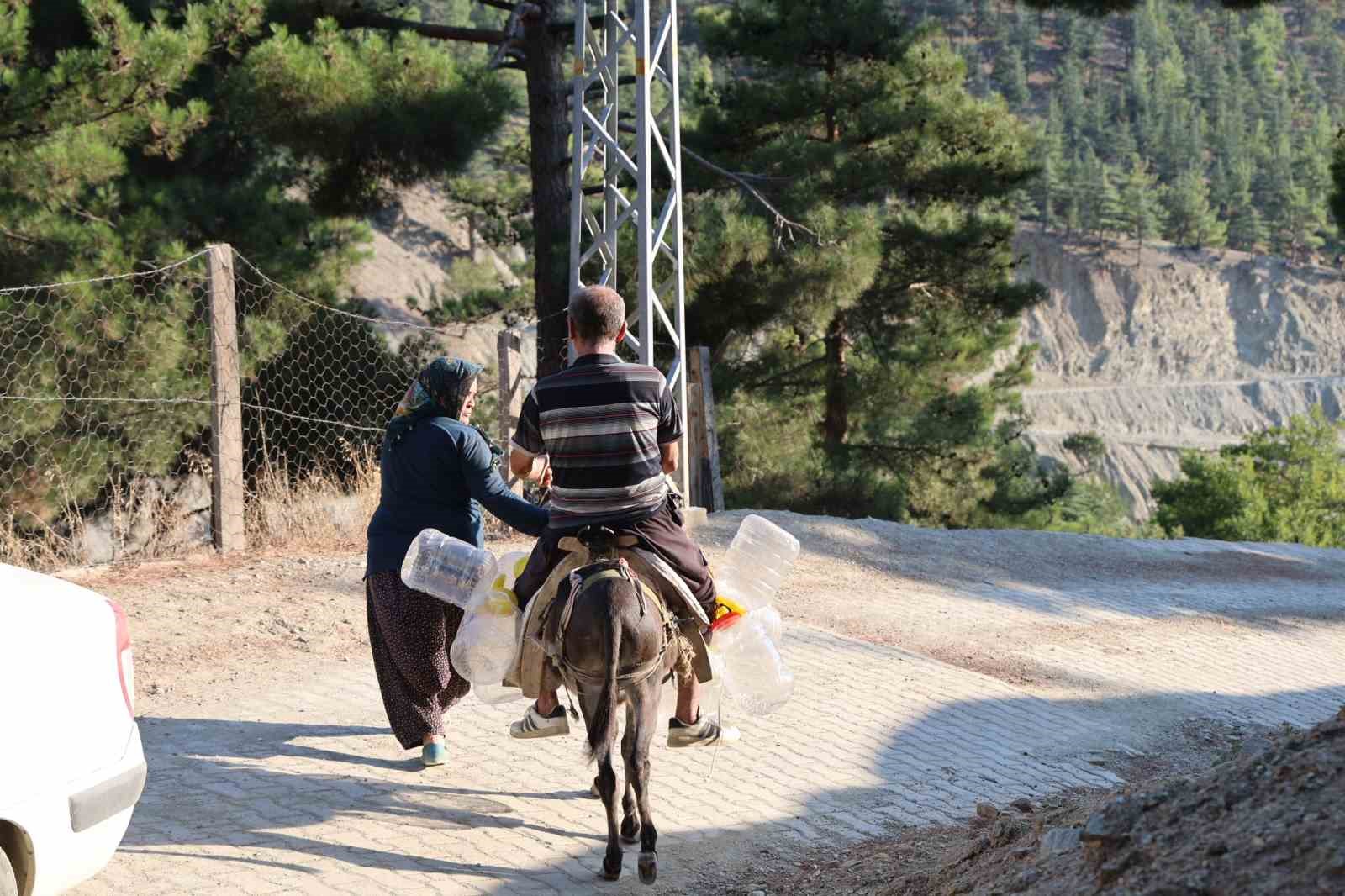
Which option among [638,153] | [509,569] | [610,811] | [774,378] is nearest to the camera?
[610,811]

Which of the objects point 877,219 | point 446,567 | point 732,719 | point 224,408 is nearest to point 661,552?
point 446,567

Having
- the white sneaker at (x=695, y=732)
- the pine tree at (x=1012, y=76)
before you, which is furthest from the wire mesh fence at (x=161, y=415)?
the pine tree at (x=1012, y=76)

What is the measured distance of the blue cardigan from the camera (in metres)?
6.22

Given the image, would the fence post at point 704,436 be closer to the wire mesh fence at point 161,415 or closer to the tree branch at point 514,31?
the wire mesh fence at point 161,415


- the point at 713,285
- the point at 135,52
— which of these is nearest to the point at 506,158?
the point at 713,285

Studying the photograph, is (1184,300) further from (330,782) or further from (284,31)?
(330,782)

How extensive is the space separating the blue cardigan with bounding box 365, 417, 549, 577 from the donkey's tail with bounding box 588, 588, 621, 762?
1.33 metres

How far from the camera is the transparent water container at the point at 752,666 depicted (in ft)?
18.5

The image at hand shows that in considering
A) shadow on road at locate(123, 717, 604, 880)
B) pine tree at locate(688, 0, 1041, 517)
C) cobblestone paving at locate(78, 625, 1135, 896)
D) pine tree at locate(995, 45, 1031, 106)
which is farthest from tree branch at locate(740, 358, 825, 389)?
pine tree at locate(995, 45, 1031, 106)

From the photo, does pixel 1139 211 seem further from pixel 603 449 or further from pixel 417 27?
pixel 603 449

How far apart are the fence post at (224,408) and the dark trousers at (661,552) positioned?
20.3ft

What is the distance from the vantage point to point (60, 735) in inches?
155

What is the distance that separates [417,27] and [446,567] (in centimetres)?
1428

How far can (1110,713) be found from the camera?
8844 mm
